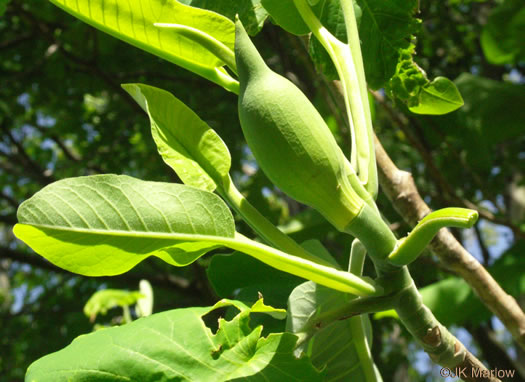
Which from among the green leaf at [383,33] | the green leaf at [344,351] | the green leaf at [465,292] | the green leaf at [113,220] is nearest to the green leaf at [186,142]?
the green leaf at [113,220]

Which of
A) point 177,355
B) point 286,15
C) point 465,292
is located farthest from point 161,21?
point 465,292

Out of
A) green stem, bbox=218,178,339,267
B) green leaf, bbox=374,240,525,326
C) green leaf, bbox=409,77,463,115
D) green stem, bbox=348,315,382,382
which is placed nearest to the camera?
green stem, bbox=218,178,339,267

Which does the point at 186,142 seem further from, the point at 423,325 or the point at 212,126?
the point at 212,126

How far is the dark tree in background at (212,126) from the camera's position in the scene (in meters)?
2.73

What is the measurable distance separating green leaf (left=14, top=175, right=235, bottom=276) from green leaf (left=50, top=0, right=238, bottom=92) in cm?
21

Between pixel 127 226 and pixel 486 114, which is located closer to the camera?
pixel 127 226

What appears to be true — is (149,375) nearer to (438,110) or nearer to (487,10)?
(438,110)

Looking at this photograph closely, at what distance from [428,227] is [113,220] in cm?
36

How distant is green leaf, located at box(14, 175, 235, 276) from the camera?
67cm

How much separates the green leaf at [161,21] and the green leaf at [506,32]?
237cm

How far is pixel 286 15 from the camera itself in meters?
0.91

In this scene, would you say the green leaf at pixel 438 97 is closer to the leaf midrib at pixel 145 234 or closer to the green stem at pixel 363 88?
the green stem at pixel 363 88

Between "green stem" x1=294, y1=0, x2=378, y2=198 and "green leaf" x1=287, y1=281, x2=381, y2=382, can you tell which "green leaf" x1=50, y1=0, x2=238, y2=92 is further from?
"green leaf" x1=287, y1=281, x2=381, y2=382

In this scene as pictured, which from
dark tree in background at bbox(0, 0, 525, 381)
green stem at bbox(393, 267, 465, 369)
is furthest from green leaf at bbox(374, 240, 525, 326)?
green stem at bbox(393, 267, 465, 369)
